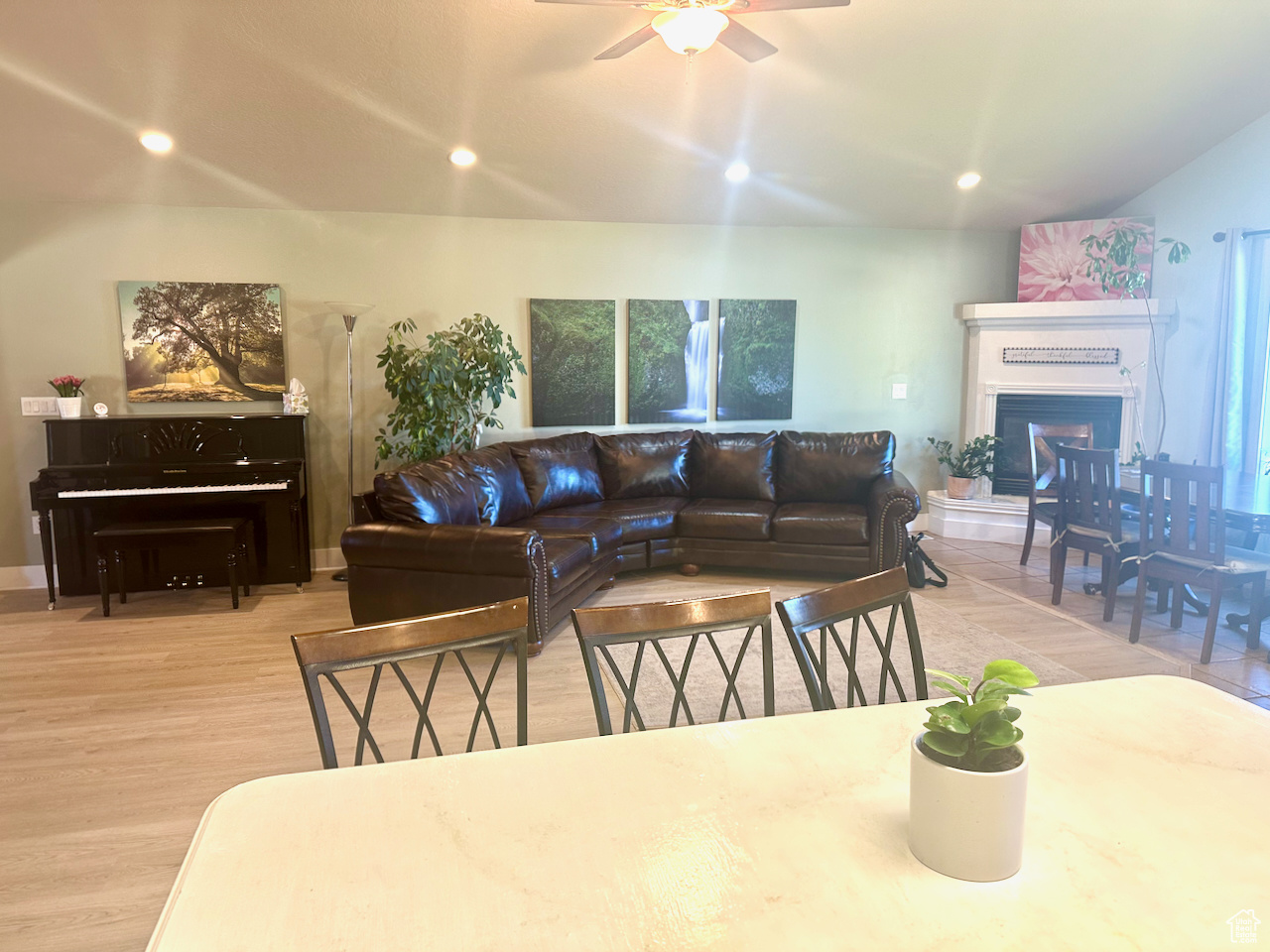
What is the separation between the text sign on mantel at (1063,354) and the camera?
621 cm

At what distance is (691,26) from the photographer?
2844mm

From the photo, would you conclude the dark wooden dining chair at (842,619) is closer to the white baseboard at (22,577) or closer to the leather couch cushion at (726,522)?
the leather couch cushion at (726,522)

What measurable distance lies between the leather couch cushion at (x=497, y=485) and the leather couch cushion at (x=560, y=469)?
7cm

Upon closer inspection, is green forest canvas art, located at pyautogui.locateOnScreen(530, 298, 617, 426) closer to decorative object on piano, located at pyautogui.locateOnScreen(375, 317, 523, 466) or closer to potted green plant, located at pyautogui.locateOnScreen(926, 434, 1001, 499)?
decorative object on piano, located at pyautogui.locateOnScreen(375, 317, 523, 466)

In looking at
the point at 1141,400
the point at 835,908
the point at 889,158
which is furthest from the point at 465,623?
the point at 1141,400

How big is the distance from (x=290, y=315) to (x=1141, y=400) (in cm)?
622

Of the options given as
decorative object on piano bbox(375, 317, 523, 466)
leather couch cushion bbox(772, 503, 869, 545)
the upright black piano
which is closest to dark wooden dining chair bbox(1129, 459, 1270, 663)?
leather couch cushion bbox(772, 503, 869, 545)

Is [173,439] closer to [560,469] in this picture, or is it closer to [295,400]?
[295,400]

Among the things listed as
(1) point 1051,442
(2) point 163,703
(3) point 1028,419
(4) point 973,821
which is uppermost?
(3) point 1028,419

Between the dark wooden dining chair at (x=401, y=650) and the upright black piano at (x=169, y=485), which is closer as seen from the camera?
the dark wooden dining chair at (x=401, y=650)

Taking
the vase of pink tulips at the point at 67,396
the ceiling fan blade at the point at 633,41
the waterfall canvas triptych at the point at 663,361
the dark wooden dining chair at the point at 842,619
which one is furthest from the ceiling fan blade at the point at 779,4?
the vase of pink tulips at the point at 67,396

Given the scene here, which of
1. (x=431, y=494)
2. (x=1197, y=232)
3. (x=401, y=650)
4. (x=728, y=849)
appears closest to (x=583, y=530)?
(x=431, y=494)

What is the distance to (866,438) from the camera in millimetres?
5828

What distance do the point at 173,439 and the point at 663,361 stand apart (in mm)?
3383
